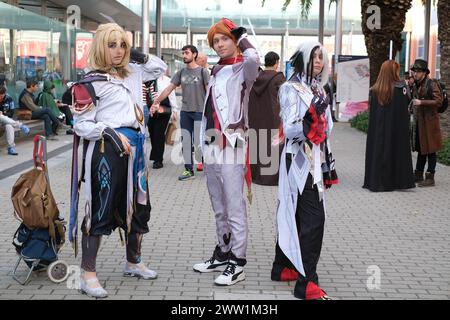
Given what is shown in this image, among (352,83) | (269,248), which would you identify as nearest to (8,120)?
(269,248)

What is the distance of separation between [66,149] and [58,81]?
4566 mm

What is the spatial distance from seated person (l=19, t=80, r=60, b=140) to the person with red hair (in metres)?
10.7

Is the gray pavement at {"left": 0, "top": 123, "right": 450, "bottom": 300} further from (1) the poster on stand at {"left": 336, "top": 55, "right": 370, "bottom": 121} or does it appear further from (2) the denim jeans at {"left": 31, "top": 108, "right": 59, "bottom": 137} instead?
(1) the poster on stand at {"left": 336, "top": 55, "right": 370, "bottom": 121}

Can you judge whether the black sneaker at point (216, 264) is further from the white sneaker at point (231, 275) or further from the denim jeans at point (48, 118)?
the denim jeans at point (48, 118)

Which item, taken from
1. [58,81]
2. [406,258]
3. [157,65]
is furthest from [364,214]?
[58,81]

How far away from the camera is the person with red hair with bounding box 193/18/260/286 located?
511 centimetres

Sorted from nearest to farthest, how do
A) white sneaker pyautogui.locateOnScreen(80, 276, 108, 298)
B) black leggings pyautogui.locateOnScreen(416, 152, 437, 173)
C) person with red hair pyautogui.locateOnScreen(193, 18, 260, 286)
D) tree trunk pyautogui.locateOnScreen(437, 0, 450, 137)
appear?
1. white sneaker pyautogui.locateOnScreen(80, 276, 108, 298)
2. person with red hair pyautogui.locateOnScreen(193, 18, 260, 286)
3. black leggings pyautogui.locateOnScreen(416, 152, 437, 173)
4. tree trunk pyautogui.locateOnScreen(437, 0, 450, 137)

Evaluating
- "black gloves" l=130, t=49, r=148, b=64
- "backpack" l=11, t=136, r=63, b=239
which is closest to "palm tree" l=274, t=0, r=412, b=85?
"black gloves" l=130, t=49, r=148, b=64

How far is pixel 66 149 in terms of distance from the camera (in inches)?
565

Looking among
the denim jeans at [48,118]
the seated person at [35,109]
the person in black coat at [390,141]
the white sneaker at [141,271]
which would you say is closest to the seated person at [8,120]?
the seated person at [35,109]

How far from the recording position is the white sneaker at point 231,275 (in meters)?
5.09

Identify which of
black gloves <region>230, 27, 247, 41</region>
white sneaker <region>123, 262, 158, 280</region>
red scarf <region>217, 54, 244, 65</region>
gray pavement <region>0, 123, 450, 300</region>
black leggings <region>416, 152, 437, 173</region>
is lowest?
gray pavement <region>0, 123, 450, 300</region>

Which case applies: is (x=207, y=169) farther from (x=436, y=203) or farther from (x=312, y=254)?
(x=436, y=203)

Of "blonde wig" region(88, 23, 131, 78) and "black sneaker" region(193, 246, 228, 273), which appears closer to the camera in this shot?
"blonde wig" region(88, 23, 131, 78)
